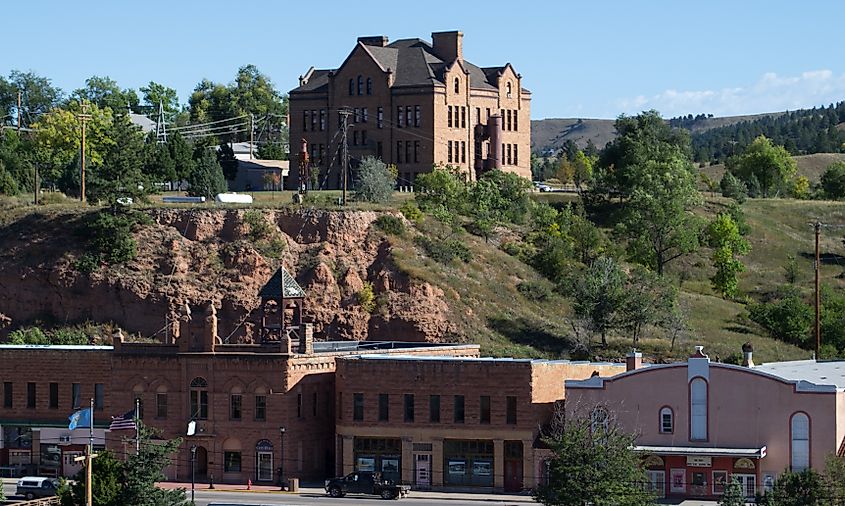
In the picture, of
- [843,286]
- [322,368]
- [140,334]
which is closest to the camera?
[322,368]

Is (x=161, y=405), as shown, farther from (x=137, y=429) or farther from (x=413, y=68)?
(x=413, y=68)

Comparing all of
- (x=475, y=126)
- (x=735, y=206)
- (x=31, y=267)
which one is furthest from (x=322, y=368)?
(x=735, y=206)

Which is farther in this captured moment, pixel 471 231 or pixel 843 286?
pixel 843 286

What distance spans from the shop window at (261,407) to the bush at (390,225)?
35.1m

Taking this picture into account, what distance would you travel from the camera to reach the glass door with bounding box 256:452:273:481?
257 feet

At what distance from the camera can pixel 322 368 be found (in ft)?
263

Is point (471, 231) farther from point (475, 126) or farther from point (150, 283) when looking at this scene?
point (150, 283)

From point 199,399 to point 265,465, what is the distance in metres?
4.26

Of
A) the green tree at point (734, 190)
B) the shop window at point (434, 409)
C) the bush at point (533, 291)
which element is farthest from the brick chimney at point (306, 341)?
the green tree at point (734, 190)

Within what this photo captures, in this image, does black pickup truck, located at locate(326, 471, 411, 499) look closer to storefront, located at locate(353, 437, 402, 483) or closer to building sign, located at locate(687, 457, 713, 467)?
storefront, located at locate(353, 437, 402, 483)

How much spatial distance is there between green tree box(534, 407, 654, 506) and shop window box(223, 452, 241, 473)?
704 inches

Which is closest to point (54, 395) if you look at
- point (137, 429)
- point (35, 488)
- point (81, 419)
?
point (81, 419)

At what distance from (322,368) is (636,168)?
57.1m

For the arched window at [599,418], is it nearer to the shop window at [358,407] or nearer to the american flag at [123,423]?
the shop window at [358,407]
